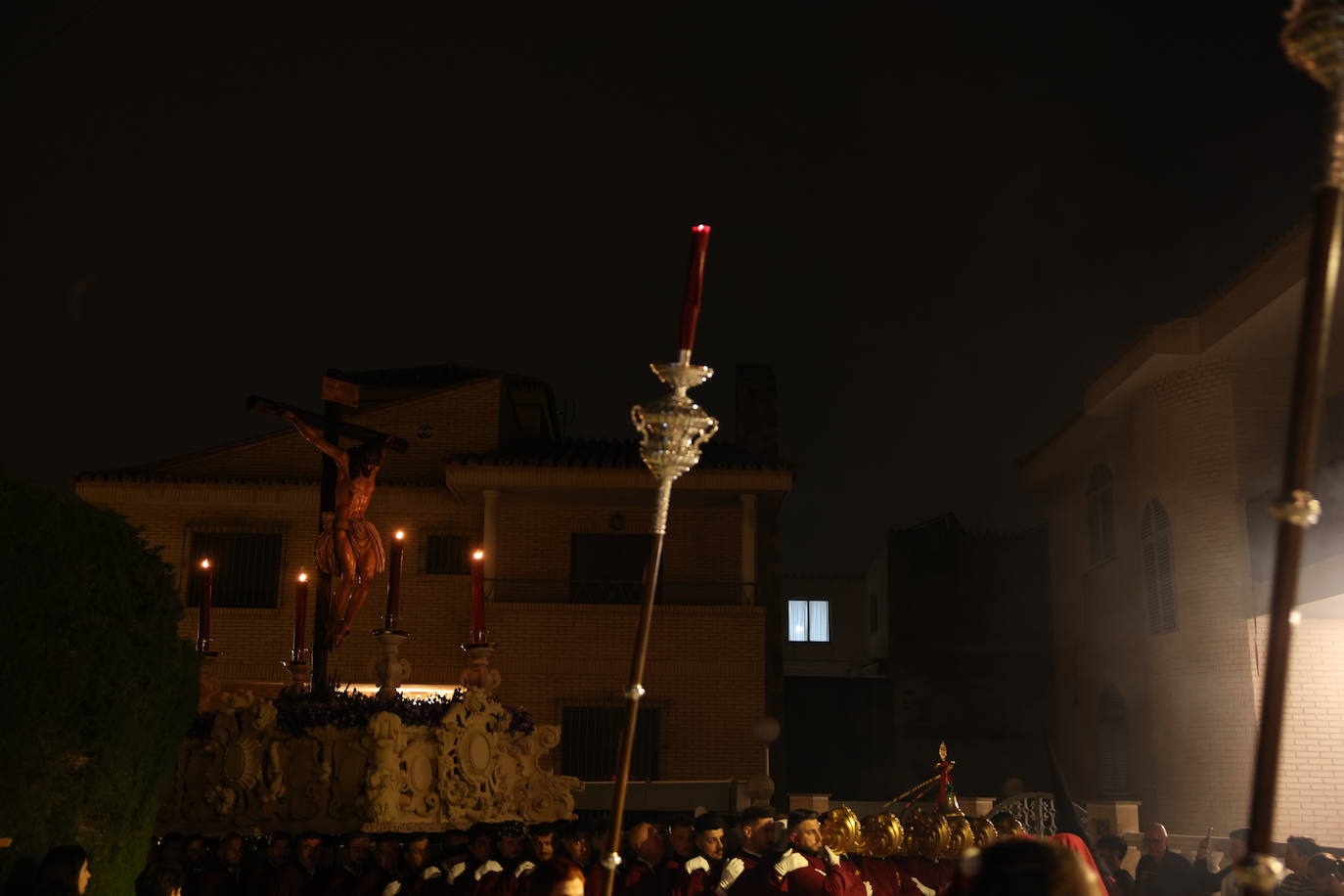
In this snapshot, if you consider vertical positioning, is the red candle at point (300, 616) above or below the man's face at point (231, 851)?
above

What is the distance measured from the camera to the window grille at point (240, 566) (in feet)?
71.2

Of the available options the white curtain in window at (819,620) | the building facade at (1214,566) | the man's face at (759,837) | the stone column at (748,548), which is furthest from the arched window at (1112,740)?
the man's face at (759,837)

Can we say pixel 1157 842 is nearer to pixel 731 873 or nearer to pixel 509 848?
pixel 731 873

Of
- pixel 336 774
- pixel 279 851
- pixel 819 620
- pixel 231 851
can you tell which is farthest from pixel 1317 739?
pixel 819 620

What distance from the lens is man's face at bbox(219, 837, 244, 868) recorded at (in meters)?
9.70

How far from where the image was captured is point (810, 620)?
34.3 metres

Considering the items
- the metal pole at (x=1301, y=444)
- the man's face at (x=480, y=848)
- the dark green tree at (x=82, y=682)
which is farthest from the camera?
the man's face at (x=480, y=848)

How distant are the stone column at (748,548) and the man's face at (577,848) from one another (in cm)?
1116

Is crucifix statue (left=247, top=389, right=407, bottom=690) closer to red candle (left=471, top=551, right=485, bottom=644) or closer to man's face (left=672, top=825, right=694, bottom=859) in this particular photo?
red candle (left=471, top=551, right=485, bottom=644)

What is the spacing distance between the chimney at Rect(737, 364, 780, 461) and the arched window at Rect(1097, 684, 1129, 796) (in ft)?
22.1

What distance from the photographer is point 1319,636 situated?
16.4 m

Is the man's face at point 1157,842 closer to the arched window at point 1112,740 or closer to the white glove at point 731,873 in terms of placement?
the white glove at point 731,873

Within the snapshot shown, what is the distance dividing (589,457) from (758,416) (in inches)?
148

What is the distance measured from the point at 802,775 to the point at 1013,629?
5427 mm
